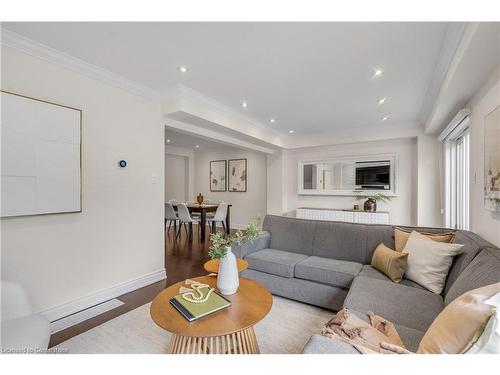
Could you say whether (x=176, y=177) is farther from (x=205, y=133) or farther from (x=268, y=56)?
(x=268, y=56)

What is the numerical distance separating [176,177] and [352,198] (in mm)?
5081

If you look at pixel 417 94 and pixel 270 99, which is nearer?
pixel 417 94

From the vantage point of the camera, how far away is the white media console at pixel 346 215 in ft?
14.9

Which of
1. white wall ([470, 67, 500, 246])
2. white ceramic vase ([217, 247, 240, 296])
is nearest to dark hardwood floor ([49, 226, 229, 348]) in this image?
white ceramic vase ([217, 247, 240, 296])

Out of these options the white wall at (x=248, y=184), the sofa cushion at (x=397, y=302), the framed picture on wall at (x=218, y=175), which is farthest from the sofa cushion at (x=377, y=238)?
the framed picture on wall at (x=218, y=175)

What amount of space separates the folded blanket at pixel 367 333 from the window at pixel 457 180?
2.66 m

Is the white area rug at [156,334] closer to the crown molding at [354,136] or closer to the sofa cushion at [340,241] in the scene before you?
the sofa cushion at [340,241]

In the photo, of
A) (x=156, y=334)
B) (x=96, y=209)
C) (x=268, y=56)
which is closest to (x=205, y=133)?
(x=268, y=56)

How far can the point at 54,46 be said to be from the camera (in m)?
1.97

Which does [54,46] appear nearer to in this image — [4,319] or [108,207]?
[108,207]

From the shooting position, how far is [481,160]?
206 cm

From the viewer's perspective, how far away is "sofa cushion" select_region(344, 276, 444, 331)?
1401mm

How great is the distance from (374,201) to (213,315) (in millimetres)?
4353
